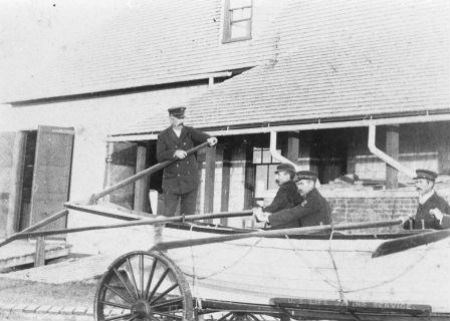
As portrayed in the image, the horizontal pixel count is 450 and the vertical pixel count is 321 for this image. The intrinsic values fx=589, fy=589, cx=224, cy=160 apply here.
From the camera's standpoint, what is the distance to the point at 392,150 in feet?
30.6

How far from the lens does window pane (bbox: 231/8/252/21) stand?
13.7 meters

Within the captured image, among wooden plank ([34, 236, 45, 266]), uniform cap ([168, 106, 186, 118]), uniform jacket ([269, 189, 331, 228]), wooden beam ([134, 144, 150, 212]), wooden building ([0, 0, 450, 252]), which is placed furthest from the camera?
wooden beam ([134, 144, 150, 212])

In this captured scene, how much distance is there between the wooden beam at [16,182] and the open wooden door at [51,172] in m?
1.52

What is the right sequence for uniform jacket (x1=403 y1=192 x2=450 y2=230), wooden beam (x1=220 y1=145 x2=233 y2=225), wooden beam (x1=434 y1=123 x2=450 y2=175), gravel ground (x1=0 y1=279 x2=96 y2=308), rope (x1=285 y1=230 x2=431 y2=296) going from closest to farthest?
rope (x1=285 y1=230 x2=431 y2=296), uniform jacket (x1=403 y1=192 x2=450 y2=230), gravel ground (x1=0 y1=279 x2=96 y2=308), wooden beam (x1=434 y1=123 x2=450 y2=175), wooden beam (x1=220 y1=145 x2=233 y2=225)

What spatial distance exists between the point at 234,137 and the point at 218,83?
1.41 metres

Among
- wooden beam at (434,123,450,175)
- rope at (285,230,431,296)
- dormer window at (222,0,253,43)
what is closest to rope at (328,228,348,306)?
rope at (285,230,431,296)

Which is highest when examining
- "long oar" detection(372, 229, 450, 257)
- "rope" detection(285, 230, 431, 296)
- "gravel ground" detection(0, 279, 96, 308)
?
"long oar" detection(372, 229, 450, 257)

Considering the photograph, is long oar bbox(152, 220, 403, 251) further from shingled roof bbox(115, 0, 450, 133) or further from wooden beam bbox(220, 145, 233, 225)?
wooden beam bbox(220, 145, 233, 225)

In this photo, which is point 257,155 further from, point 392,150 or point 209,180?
point 392,150

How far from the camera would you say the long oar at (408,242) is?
427 centimetres

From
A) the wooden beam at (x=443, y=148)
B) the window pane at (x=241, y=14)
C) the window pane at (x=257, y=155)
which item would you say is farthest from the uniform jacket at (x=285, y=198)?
the window pane at (x=241, y=14)

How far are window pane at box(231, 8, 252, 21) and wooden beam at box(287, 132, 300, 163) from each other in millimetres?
4278

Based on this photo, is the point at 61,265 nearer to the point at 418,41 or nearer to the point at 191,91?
the point at 191,91

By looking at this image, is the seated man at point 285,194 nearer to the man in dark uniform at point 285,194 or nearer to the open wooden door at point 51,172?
the man in dark uniform at point 285,194
